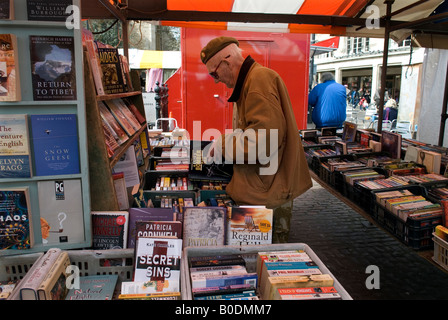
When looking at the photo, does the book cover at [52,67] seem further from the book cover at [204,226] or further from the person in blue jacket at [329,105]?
the person in blue jacket at [329,105]

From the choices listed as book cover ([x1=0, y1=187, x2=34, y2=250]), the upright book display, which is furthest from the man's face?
book cover ([x1=0, y1=187, x2=34, y2=250])

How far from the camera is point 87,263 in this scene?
6.15 ft

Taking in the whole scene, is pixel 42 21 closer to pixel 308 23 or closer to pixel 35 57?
pixel 35 57

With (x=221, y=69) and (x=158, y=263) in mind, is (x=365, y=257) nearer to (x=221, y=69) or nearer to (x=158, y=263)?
(x=221, y=69)

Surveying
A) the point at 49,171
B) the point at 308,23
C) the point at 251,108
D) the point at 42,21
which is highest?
the point at 308,23

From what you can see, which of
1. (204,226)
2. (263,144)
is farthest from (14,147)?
(263,144)

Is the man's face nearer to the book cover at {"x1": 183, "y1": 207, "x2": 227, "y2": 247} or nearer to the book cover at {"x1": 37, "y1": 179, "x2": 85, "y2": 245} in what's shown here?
the book cover at {"x1": 183, "y1": 207, "x2": 227, "y2": 247}

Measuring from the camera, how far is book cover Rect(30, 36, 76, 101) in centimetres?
178

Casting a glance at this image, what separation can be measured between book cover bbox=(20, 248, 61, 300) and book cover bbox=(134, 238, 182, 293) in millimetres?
403

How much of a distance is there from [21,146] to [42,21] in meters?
0.65

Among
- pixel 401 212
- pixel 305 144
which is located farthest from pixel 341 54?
pixel 401 212

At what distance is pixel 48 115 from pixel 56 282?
2.82 feet

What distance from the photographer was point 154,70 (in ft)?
54.1

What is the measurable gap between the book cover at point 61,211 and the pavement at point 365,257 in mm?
2489
